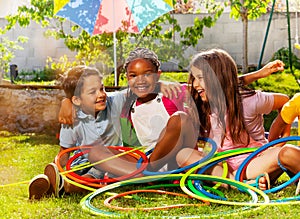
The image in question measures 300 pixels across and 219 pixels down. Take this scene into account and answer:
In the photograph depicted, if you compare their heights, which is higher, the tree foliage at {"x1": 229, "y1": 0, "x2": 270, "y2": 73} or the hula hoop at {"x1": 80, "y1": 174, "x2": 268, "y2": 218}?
the tree foliage at {"x1": 229, "y1": 0, "x2": 270, "y2": 73}

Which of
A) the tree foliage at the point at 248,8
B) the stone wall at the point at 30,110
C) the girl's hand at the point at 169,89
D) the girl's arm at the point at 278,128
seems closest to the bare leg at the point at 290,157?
the girl's arm at the point at 278,128

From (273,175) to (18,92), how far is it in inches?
144

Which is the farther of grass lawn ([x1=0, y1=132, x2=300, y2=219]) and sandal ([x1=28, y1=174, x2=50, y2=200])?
sandal ([x1=28, y1=174, x2=50, y2=200])

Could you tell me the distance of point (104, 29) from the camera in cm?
636

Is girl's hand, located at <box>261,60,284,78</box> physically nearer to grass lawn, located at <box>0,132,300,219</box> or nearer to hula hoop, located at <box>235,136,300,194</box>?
hula hoop, located at <box>235,136,300,194</box>

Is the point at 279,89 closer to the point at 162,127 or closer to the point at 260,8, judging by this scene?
the point at 260,8

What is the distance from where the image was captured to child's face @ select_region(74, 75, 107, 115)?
3730 millimetres

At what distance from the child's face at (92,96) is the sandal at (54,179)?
0.57 metres

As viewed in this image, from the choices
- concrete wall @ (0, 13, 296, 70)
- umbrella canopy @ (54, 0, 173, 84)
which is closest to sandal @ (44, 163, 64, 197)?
umbrella canopy @ (54, 0, 173, 84)

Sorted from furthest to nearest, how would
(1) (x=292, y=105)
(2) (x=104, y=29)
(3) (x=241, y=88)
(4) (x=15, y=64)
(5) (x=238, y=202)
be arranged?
(4) (x=15, y=64) < (2) (x=104, y=29) < (3) (x=241, y=88) < (1) (x=292, y=105) < (5) (x=238, y=202)

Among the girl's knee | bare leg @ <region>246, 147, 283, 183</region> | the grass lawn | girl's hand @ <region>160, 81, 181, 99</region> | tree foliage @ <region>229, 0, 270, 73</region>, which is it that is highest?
tree foliage @ <region>229, 0, 270, 73</region>

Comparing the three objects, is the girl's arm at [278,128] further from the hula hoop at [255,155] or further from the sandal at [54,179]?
the sandal at [54,179]

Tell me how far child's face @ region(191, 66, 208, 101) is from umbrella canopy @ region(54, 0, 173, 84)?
6.53 ft

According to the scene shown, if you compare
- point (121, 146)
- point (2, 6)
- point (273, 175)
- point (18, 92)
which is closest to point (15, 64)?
point (2, 6)
